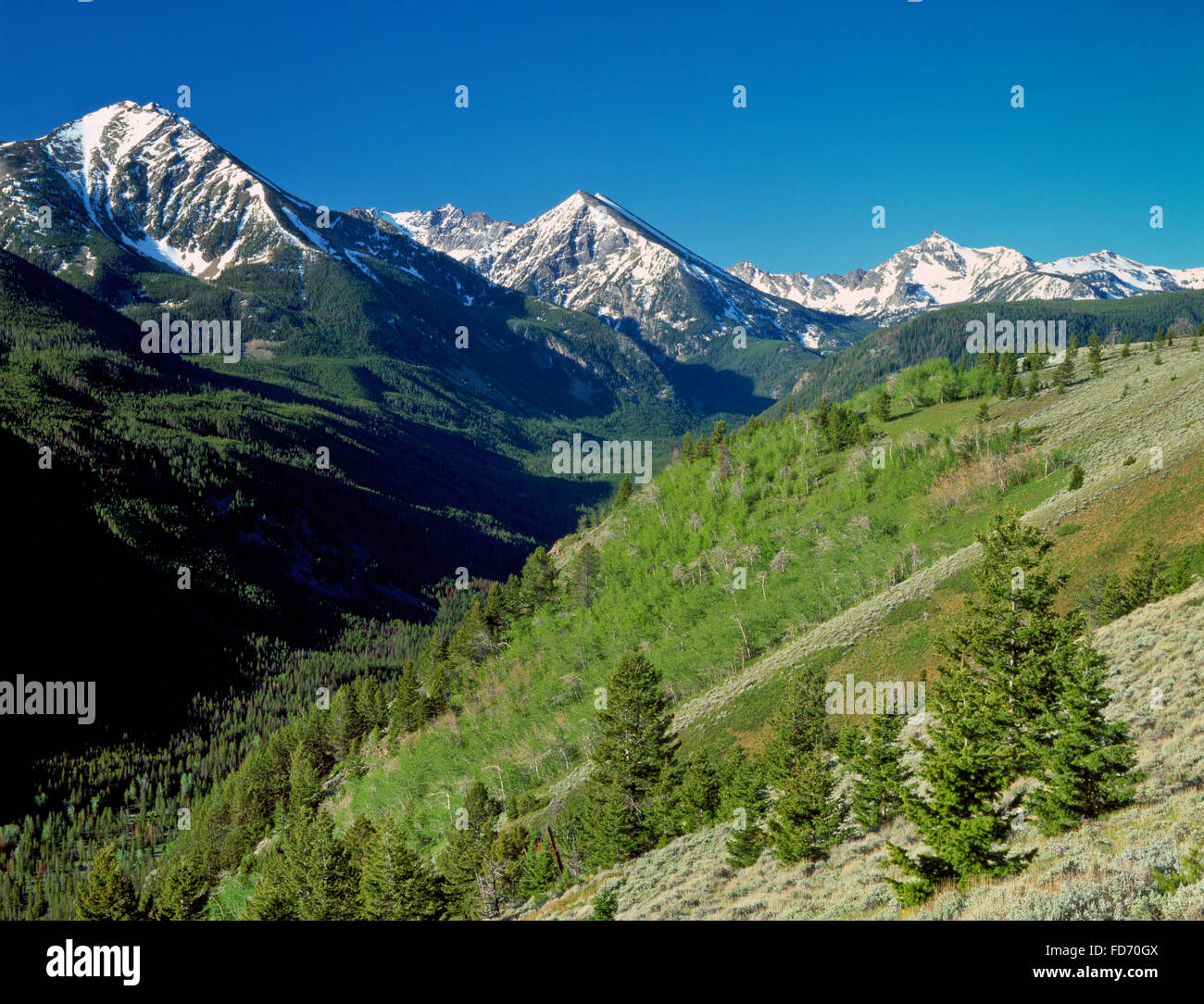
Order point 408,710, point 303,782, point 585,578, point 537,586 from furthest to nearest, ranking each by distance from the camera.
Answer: point 537,586 → point 585,578 → point 408,710 → point 303,782

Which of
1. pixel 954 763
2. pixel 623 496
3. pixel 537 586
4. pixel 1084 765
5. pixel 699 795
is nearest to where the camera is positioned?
pixel 1084 765

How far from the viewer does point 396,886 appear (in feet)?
130

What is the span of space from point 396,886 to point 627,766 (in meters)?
15.7

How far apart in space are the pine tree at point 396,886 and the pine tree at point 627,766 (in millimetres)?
10676

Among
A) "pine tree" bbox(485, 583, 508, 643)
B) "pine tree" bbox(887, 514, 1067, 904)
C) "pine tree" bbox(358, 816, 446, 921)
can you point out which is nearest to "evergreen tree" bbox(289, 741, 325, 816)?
"pine tree" bbox(485, 583, 508, 643)

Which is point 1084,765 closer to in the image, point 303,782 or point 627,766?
point 627,766

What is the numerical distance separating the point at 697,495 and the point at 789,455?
17491 mm

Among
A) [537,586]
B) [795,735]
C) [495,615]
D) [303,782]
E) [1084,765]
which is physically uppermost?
[1084,765]

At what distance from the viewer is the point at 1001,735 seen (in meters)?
24.4

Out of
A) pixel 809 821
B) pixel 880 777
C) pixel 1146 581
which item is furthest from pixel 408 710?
pixel 1146 581

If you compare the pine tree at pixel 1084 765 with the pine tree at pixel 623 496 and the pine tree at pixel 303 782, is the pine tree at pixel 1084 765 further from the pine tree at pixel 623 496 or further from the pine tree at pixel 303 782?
the pine tree at pixel 623 496

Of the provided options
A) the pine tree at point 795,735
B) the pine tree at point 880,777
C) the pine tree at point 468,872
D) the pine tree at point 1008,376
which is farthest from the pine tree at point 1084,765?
the pine tree at point 1008,376
